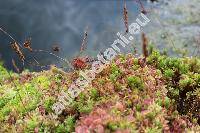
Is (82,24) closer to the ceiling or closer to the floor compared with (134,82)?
closer to the ceiling

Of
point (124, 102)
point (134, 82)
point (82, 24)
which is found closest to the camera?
point (124, 102)

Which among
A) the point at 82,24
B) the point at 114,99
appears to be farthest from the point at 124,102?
the point at 82,24

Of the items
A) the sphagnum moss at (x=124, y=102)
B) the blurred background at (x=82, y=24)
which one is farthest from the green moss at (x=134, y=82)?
the blurred background at (x=82, y=24)

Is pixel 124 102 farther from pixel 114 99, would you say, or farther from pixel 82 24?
pixel 82 24

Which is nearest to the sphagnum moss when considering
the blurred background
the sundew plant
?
the sundew plant

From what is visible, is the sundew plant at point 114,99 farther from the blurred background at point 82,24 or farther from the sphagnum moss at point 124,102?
the blurred background at point 82,24

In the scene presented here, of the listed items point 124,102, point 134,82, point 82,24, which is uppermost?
point 82,24

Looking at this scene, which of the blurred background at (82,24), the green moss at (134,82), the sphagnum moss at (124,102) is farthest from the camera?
the blurred background at (82,24)
